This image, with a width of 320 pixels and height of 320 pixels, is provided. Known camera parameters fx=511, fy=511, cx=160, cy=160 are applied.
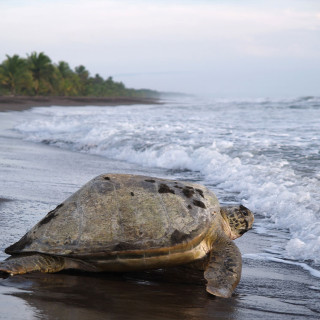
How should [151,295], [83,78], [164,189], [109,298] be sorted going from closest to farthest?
[109,298]
[151,295]
[164,189]
[83,78]

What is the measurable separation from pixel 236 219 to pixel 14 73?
5293 centimetres

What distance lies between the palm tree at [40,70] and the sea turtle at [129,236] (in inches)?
2215

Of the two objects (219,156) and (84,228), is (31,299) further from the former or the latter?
(219,156)

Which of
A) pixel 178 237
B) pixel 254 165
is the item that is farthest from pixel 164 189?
pixel 254 165

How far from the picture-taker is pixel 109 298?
2791 millimetres

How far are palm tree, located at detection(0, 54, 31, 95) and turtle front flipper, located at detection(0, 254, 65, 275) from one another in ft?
173

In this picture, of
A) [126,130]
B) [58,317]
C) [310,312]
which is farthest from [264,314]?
[126,130]

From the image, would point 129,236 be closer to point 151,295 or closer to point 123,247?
point 123,247

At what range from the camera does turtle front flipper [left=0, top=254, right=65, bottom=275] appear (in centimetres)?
303

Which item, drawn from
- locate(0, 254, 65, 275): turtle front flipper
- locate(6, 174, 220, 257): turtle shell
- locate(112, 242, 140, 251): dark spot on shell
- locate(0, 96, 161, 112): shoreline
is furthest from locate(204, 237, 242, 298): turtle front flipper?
locate(0, 96, 161, 112): shoreline

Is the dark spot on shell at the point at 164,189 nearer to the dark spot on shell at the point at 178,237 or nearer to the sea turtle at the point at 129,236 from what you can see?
the sea turtle at the point at 129,236

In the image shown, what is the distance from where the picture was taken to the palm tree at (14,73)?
2085 inches

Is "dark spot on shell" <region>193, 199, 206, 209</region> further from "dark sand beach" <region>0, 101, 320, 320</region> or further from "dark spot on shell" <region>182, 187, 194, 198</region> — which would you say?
"dark sand beach" <region>0, 101, 320, 320</region>

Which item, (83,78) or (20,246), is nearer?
(20,246)
